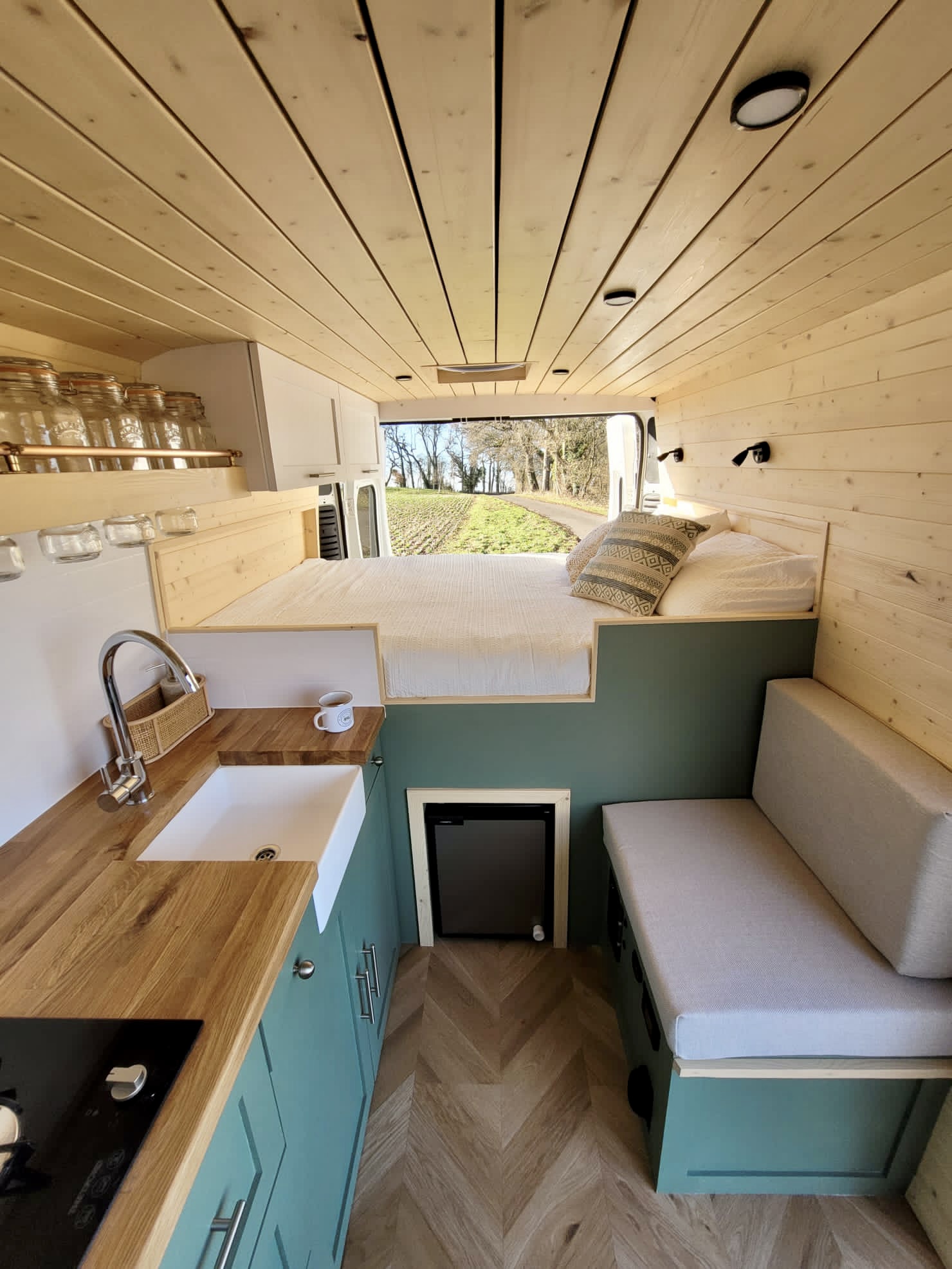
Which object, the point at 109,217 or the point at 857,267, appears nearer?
the point at 109,217

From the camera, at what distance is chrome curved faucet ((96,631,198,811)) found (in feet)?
3.64

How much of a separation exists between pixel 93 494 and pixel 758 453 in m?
2.19

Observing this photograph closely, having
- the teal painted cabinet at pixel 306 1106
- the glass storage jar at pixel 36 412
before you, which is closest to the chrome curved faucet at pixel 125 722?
the glass storage jar at pixel 36 412

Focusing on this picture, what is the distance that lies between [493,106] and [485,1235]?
223 cm

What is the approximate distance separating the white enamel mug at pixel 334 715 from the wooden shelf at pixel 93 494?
731mm

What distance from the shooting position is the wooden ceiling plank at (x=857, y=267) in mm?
951

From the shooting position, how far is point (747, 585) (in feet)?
5.71

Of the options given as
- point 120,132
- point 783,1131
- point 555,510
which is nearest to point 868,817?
point 783,1131

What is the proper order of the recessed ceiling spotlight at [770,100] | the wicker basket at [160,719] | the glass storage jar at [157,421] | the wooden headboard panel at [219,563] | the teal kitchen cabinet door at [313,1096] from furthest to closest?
the wooden headboard panel at [219,563] → the glass storage jar at [157,421] → the wicker basket at [160,719] → the teal kitchen cabinet door at [313,1096] → the recessed ceiling spotlight at [770,100]

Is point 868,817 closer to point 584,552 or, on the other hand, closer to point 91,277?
point 584,552

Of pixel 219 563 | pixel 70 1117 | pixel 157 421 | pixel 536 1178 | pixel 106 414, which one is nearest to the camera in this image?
pixel 70 1117

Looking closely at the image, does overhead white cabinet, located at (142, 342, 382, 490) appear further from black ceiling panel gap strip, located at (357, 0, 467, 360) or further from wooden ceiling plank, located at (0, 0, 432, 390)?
black ceiling panel gap strip, located at (357, 0, 467, 360)

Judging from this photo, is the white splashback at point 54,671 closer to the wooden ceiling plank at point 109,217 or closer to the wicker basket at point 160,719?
the wicker basket at point 160,719

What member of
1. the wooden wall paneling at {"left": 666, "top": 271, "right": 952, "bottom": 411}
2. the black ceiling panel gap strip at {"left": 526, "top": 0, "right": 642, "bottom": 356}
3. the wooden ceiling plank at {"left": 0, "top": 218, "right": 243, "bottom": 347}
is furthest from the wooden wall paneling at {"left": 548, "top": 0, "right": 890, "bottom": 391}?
the wooden ceiling plank at {"left": 0, "top": 218, "right": 243, "bottom": 347}
